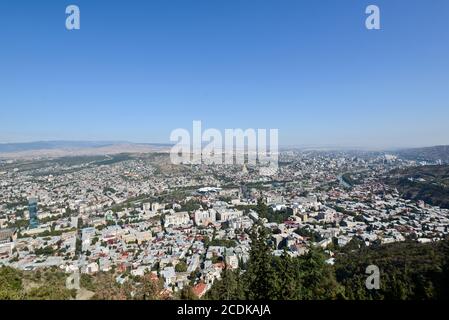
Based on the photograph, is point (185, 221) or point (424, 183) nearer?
point (185, 221)

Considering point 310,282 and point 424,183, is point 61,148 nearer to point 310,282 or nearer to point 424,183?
point 424,183

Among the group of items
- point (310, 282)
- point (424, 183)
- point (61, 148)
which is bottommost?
point (424, 183)

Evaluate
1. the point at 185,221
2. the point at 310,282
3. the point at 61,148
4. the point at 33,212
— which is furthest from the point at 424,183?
the point at 61,148

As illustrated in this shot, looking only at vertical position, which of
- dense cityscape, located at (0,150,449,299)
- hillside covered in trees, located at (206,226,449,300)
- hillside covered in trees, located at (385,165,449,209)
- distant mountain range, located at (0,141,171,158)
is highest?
distant mountain range, located at (0,141,171,158)

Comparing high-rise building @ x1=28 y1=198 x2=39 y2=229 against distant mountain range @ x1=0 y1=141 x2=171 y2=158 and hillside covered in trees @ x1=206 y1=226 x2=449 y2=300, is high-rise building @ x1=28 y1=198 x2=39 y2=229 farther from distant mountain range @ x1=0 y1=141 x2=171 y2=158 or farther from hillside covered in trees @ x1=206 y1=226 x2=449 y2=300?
distant mountain range @ x1=0 y1=141 x2=171 y2=158

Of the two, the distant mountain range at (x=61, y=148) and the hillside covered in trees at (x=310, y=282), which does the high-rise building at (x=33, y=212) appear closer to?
the hillside covered in trees at (x=310, y=282)

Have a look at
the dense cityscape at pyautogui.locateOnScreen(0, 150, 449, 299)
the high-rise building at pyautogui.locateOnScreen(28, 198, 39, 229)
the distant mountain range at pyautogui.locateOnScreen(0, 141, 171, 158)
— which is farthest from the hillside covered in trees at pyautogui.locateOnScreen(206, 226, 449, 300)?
the distant mountain range at pyautogui.locateOnScreen(0, 141, 171, 158)

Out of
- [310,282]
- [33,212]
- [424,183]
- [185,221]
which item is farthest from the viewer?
[424,183]

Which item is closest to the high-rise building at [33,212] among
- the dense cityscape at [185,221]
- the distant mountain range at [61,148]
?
the dense cityscape at [185,221]

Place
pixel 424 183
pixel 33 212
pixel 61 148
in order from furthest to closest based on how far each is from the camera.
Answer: pixel 61 148 < pixel 424 183 < pixel 33 212
